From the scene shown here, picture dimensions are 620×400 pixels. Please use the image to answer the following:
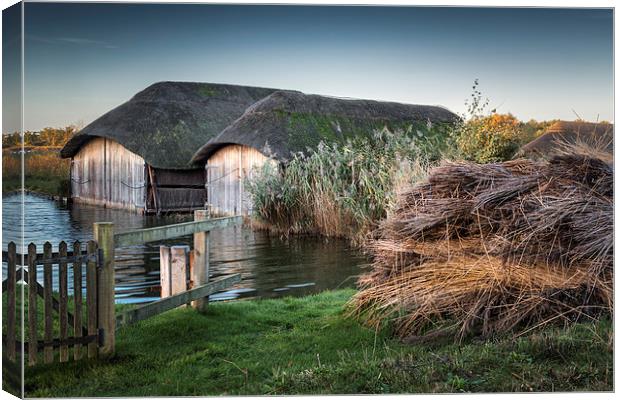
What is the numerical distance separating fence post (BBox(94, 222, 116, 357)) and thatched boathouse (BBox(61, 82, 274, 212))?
6596mm

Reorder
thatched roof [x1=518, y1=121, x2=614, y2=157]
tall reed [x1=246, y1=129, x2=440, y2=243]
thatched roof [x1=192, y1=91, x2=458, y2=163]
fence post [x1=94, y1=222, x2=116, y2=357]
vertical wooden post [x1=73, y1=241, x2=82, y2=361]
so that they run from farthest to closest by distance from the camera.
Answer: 1. thatched roof [x1=192, y1=91, x2=458, y2=163]
2. tall reed [x1=246, y1=129, x2=440, y2=243]
3. thatched roof [x1=518, y1=121, x2=614, y2=157]
4. fence post [x1=94, y1=222, x2=116, y2=357]
5. vertical wooden post [x1=73, y1=241, x2=82, y2=361]

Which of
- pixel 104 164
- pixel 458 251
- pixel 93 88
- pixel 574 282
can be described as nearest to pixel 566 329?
pixel 574 282

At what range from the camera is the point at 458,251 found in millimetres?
5137

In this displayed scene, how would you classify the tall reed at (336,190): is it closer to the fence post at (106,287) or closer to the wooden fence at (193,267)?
the wooden fence at (193,267)

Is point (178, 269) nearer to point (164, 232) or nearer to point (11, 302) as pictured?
point (164, 232)

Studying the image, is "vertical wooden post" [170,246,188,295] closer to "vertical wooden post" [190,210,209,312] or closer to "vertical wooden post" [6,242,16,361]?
"vertical wooden post" [190,210,209,312]

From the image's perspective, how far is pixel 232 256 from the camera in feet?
27.2

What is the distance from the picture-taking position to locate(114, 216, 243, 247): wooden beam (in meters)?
4.47

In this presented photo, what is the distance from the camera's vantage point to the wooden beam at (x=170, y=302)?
179 inches

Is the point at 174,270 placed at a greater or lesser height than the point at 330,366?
greater

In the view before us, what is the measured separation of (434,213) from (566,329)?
4.29 feet

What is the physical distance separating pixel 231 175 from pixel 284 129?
4.50ft

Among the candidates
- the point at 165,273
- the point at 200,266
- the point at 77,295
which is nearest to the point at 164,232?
the point at 165,273

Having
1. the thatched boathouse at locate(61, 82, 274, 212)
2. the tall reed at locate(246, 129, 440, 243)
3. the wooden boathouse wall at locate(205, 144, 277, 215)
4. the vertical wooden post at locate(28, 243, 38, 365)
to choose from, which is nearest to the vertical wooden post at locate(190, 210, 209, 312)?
the vertical wooden post at locate(28, 243, 38, 365)
